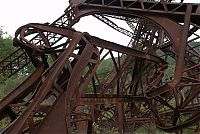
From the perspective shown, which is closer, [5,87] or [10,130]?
[10,130]

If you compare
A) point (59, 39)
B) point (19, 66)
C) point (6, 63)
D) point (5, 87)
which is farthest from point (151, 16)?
point (5, 87)

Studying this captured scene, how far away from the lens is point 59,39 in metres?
15.2

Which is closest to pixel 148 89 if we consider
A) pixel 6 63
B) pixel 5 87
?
pixel 6 63

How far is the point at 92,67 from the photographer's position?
30.3 ft

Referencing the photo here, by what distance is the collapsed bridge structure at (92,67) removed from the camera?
838 cm

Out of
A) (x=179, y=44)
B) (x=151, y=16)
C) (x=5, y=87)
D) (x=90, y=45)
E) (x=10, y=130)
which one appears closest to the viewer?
(x=10, y=130)

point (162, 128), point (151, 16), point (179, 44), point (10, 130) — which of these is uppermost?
point (151, 16)

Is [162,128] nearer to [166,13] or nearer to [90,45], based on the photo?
[166,13]

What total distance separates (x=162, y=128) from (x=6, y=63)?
26.4ft

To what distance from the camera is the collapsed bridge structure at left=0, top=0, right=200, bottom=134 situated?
838 centimetres

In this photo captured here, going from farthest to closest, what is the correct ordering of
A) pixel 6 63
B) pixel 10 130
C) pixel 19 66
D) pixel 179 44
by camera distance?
pixel 6 63, pixel 19 66, pixel 179 44, pixel 10 130

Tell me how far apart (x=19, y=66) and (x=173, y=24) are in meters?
7.75

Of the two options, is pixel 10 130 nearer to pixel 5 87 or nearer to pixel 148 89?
pixel 148 89

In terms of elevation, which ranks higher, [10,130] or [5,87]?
[10,130]
